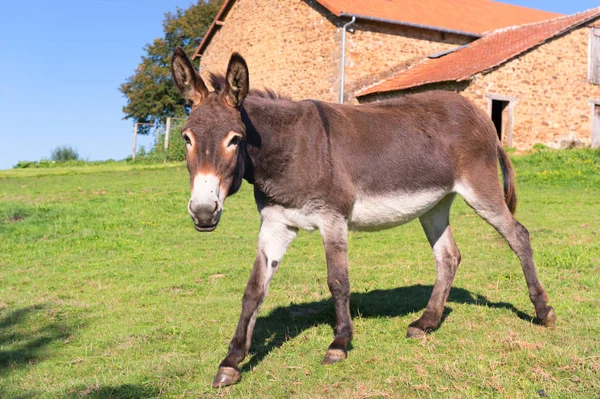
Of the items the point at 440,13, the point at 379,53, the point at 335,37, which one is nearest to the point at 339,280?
the point at 335,37

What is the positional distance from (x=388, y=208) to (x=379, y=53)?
20.4 m

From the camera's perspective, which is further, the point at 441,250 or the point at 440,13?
the point at 440,13

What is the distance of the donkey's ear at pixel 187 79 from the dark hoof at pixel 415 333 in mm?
2710

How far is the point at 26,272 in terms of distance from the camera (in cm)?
925

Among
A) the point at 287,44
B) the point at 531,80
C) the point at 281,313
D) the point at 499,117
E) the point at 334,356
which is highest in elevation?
the point at 287,44

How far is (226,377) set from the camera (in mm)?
4246

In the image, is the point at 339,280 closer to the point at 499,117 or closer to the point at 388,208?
the point at 388,208

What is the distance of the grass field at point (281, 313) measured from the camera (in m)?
4.20

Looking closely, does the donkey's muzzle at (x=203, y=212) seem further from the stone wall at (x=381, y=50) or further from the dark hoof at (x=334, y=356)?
the stone wall at (x=381, y=50)

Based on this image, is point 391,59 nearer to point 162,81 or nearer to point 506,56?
point 506,56

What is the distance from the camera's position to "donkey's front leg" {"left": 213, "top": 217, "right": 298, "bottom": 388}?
4.51 metres

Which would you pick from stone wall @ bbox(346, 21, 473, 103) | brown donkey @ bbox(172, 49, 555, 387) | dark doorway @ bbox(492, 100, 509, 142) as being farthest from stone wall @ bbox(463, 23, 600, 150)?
brown donkey @ bbox(172, 49, 555, 387)

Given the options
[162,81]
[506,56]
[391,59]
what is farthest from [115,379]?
[162,81]

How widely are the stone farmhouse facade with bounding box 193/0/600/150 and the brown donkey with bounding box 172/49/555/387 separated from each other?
16.7m
